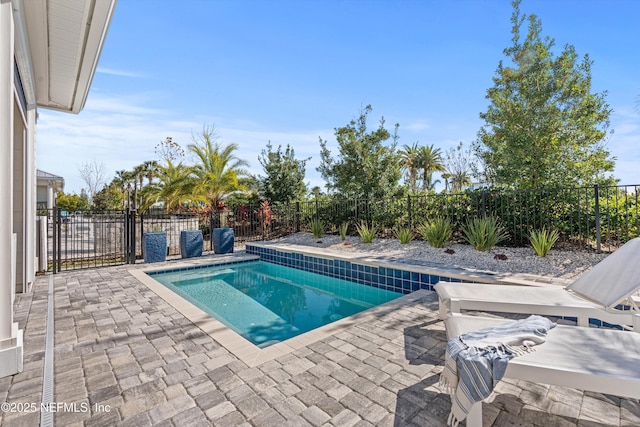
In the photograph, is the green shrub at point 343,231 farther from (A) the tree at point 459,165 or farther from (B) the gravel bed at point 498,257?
(A) the tree at point 459,165

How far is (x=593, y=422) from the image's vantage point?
190 cm

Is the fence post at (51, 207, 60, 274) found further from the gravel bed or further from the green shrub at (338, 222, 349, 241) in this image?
the green shrub at (338, 222, 349, 241)

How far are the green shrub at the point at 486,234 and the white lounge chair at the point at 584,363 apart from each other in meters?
5.27

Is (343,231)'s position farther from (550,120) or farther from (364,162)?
(550,120)

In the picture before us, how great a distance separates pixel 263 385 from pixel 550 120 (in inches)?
376

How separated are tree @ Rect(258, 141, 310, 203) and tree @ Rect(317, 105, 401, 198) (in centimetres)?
372

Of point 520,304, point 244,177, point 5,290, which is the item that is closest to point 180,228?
point 244,177

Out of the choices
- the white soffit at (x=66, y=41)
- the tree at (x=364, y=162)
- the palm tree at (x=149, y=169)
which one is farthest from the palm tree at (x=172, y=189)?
the palm tree at (x=149, y=169)

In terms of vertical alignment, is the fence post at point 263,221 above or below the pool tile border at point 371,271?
above

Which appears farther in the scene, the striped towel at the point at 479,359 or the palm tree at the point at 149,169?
the palm tree at the point at 149,169

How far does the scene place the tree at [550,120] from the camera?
7992 mm

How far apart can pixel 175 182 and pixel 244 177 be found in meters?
3.50

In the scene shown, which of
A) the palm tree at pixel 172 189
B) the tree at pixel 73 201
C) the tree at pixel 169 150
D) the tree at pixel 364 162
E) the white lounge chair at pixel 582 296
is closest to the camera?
the white lounge chair at pixel 582 296

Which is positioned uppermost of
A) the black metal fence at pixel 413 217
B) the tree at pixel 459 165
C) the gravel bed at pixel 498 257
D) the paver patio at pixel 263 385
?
the tree at pixel 459 165
